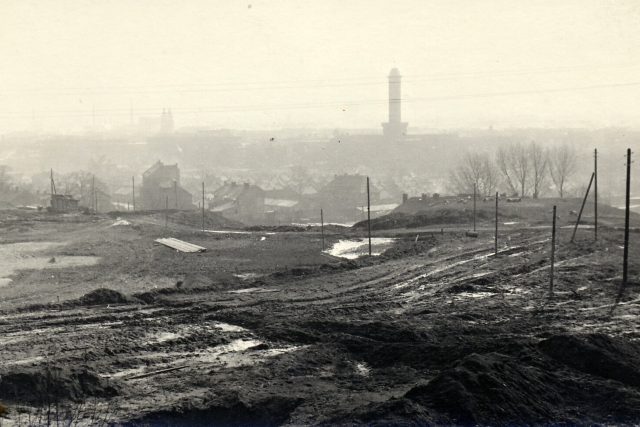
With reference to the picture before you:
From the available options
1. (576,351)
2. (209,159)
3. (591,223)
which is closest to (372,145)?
(209,159)

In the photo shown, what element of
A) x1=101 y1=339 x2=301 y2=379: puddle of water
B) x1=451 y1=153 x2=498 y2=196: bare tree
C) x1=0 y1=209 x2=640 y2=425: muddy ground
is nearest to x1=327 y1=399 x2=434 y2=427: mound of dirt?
x1=0 y1=209 x2=640 y2=425: muddy ground

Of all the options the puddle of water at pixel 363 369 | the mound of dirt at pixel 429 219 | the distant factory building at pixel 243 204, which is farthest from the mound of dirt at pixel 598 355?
the distant factory building at pixel 243 204

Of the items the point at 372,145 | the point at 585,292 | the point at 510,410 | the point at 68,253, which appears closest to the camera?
the point at 510,410

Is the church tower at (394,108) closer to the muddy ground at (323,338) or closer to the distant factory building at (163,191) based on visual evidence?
the distant factory building at (163,191)

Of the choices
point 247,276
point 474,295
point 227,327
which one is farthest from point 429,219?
point 227,327

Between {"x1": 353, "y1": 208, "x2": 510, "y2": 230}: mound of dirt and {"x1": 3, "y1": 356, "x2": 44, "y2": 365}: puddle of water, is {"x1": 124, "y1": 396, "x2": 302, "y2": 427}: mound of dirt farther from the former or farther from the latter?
→ {"x1": 353, "y1": 208, "x2": 510, "y2": 230}: mound of dirt

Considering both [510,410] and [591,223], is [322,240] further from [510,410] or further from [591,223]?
[510,410]

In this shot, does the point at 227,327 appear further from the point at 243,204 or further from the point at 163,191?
the point at 163,191
